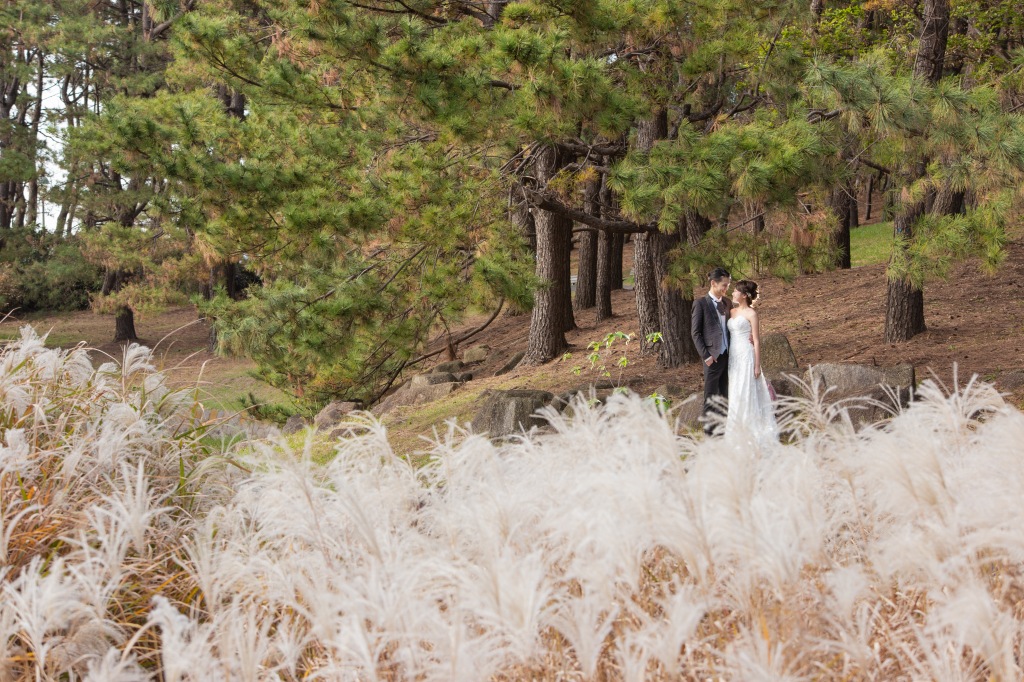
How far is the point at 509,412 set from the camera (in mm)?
9531

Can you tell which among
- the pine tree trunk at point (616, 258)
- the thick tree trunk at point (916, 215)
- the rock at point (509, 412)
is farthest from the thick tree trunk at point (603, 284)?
the rock at point (509, 412)

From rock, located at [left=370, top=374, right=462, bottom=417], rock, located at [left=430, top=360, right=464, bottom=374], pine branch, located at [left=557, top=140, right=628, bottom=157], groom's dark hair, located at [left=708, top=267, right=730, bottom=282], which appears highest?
pine branch, located at [left=557, top=140, right=628, bottom=157]

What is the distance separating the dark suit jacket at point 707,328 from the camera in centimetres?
827

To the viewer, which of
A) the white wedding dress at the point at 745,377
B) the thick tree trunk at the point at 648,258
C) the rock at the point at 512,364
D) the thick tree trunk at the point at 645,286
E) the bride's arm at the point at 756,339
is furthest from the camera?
the rock at the point at 512,364

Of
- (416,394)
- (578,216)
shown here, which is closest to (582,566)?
(578,216)

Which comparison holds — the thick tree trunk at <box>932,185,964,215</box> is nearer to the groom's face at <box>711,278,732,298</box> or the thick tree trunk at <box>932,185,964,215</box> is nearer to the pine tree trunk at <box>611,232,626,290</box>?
the groom's face at <box>711,278,732,298</box>

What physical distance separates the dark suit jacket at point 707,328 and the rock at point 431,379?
22.8 feet

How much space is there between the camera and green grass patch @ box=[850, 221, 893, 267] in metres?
19.0

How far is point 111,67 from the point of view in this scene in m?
26.8

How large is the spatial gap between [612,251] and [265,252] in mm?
10178

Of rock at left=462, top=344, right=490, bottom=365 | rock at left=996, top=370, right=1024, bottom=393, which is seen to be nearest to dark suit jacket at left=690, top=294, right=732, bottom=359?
rock at left=996, top=370, right=1024, bottom=393

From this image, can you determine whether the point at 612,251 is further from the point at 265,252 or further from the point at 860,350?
the point at 265,252

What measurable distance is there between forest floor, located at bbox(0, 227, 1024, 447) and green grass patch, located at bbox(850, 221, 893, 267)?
2.02 meters

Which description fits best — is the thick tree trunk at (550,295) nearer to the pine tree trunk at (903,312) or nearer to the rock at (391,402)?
the rock at (391,402)
